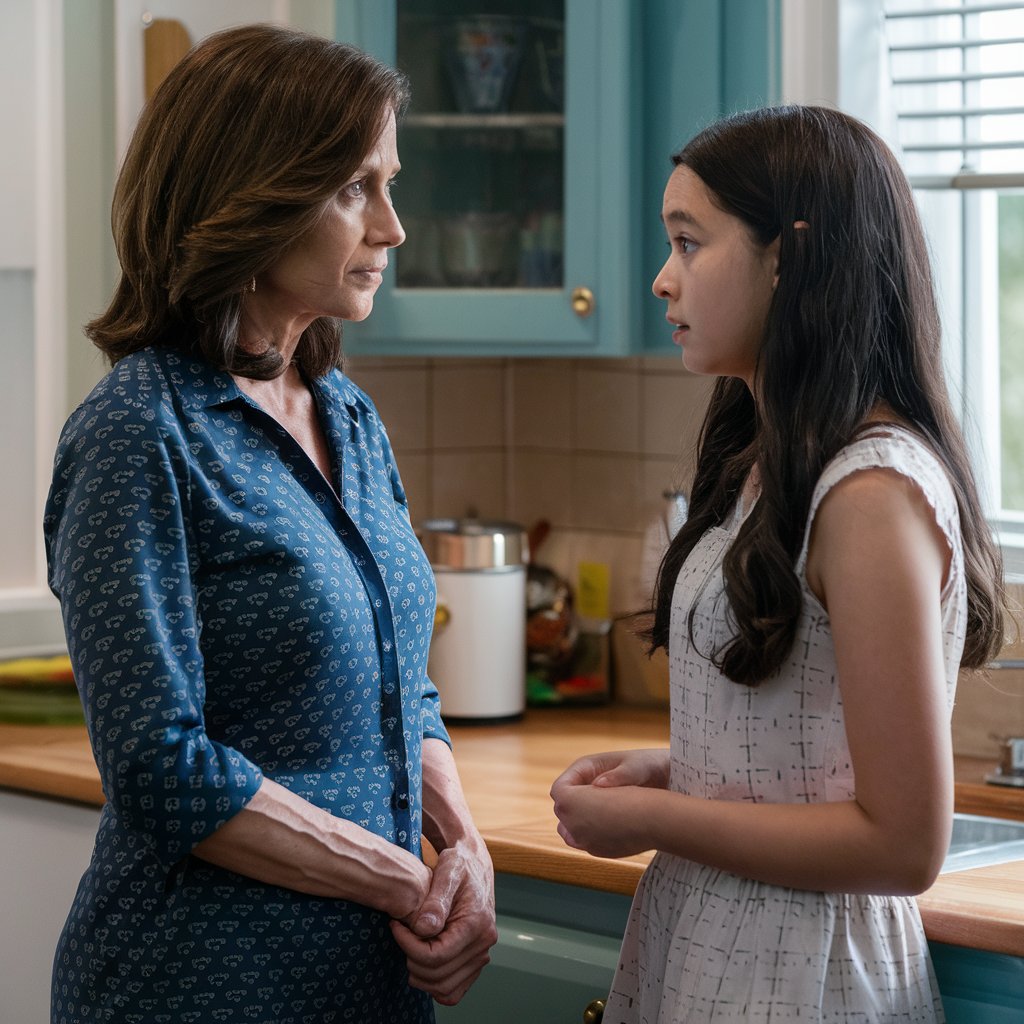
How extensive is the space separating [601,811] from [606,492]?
1.37m

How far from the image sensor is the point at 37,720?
2.22 m

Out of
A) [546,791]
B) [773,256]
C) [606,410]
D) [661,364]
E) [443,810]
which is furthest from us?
[606,410]

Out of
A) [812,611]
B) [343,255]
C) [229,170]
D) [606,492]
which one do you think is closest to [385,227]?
[343,255]

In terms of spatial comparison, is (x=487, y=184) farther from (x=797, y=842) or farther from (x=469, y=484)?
(x=797, y=842)

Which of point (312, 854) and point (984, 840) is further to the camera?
point (984, 840)

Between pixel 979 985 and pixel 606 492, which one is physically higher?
pixel 606 492

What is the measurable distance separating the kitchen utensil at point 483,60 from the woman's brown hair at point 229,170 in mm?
976

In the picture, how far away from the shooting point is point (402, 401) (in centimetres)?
261

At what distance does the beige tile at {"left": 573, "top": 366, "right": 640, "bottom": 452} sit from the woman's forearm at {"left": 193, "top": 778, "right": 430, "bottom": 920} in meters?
1.32

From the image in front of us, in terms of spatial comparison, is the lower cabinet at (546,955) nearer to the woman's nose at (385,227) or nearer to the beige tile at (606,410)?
the woman's nose at (385,227)

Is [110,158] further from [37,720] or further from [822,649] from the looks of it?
[822,649]

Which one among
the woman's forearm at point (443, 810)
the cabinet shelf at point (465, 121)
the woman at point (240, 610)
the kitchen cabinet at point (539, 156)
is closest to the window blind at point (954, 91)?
the kitchen cabinet at point (539, 156)

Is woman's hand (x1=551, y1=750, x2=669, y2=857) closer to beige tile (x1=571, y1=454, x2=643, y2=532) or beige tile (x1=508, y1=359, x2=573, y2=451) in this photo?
beige tile (x1=571, y1=454, x2=643, y2=532)

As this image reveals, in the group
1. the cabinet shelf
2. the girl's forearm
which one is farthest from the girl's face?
the cabinet shelf
